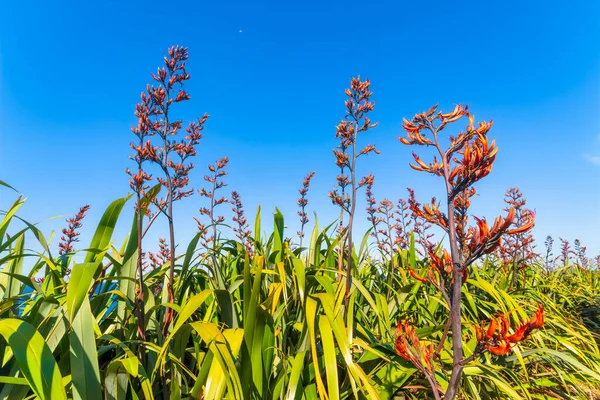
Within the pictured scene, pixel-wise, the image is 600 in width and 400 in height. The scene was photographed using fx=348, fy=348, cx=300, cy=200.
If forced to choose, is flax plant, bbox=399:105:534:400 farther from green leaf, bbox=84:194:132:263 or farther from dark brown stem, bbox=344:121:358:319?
green leaf, bbox=84:194:132:263

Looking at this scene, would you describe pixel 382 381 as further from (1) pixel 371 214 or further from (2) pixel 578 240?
(2) pixel 578 240

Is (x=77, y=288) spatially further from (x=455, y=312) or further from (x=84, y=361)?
(x=455, y=312)

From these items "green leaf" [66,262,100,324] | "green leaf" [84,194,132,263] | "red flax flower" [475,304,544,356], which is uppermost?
"green leaf" [84,194,132,263]

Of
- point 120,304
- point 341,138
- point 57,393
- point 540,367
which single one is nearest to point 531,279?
point 540,367

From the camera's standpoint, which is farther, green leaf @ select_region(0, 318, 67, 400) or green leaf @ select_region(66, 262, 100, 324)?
green leaf @ select_region(66, 262, 100, 324)

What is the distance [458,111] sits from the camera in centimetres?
155

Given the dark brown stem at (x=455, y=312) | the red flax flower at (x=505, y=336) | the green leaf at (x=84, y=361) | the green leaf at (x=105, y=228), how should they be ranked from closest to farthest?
1. the red flax flower at (x=505, y=336)
2. the dark brown stem at (x=455, y=312)
3. the green leaf at (x=84, y=361)
4. the green leaf at (x=105, y=228)

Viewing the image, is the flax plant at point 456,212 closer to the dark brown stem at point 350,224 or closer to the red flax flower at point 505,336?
the red flax flower at point 505,336

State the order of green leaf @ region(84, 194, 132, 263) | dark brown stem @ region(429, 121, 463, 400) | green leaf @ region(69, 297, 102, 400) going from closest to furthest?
dark brown stem @ region(429, 121, 463, 400)
green leaf @ region(69, 297, 102, 400)
green leaf @ region(84, 194, 132, 263)

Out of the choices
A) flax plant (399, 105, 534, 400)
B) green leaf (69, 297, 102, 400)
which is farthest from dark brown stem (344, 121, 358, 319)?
green leaf (69, 297, 102, 400)


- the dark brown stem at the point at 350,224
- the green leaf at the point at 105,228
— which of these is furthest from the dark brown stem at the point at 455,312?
the green leaf at the point at 105,228

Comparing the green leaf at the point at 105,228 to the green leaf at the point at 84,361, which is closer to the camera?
the green leaf at the point at 84,361

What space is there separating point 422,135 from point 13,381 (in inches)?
79.3

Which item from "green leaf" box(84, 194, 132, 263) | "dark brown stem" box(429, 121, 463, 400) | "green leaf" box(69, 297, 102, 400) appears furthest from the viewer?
"green leaf" box(84, 194, 132, 263)
